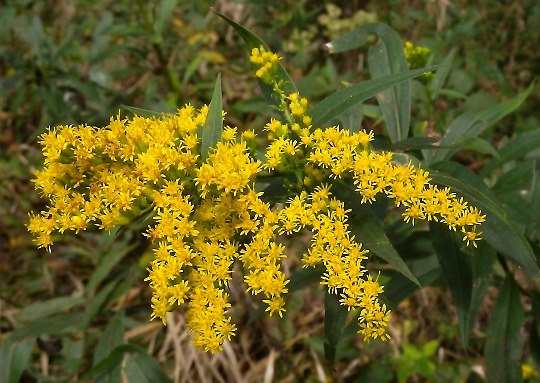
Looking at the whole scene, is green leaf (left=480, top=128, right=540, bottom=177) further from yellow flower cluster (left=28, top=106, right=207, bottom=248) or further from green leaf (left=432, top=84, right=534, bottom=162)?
yellow flower cluster (left=28, top=106, right=207, bottom=248)

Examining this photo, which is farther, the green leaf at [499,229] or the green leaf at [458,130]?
the green leaf at [458,130]

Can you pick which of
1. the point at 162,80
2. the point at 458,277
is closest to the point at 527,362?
the point at 458,277

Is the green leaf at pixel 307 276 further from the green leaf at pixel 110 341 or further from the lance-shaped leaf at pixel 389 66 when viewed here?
the green leaf at pixel 110 341

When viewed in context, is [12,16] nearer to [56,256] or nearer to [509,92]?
[56,256]

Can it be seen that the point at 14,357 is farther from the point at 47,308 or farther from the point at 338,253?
the point at 338,253

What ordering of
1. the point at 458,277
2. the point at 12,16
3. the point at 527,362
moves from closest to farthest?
the point at 458,277 < the point at 527,362 < the point at 12,16

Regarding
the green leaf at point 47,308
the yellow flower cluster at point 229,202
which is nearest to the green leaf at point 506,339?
the yellow flower cluster at point 229,202
